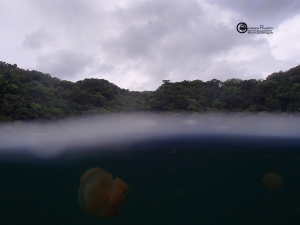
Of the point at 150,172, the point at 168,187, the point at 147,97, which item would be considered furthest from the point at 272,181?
the point at 147,97

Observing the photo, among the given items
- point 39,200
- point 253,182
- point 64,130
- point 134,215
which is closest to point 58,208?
point 39,200

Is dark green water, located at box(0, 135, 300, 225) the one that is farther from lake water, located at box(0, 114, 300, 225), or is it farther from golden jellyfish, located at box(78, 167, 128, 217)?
golden jellyfish, located at box(78, 167, 128, 217)

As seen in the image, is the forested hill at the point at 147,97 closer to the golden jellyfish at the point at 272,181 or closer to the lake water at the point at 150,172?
the lake water at the point at 150,172

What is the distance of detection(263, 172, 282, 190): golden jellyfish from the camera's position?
977cm

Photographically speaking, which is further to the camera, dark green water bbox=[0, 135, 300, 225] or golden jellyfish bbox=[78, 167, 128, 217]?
dark green water bbox=[0, 135, 300, 225]

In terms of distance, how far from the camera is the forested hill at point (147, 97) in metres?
7.23

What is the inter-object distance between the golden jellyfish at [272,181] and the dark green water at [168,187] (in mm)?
210

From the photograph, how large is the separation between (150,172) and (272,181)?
5230 millimetres

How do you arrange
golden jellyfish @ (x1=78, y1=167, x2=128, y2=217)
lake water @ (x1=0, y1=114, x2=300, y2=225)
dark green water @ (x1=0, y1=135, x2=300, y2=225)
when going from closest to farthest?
1. golden jellyfish @ (x1=78, y1=167, x2=128, y2=217)
2. lake water @ (x1=0, y1=114, x2=300, y2=225)
3. dark green water @ (x1=0, y1=135, x2=300, y2=225)

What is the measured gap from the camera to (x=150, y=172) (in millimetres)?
10461

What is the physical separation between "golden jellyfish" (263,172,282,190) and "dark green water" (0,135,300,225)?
0.69 ft

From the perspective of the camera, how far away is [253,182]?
975 centimetres

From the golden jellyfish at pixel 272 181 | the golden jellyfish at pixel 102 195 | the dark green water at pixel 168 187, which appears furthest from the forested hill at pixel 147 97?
the golden jellyfish at pixel 272 181

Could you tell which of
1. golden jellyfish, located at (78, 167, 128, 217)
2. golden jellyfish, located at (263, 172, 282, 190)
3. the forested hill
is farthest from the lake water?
golden jellyfish, located at (78, 167, 128, 217)
